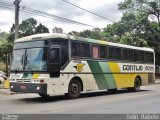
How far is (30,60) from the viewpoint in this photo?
1723 centimetres

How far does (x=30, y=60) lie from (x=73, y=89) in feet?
9.12

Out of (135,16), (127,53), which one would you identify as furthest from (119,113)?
(135,16)

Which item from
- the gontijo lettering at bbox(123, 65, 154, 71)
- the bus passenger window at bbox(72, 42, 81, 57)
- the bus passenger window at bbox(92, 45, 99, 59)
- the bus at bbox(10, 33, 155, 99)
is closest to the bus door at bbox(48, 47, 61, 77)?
the bus at bbox(10, 33, 155, 99)

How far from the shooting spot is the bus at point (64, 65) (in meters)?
16.9

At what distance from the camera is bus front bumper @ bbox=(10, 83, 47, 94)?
54.1 feet

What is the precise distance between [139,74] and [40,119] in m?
14.8

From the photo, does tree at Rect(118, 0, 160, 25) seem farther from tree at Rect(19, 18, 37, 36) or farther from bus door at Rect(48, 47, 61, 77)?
bus door at Rect(48, 47, 61, 77)

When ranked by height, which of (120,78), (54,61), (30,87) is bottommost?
(30,87)

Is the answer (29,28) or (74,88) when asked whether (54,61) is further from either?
(29,28)

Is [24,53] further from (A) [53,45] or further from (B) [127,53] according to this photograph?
(B) [127,53]

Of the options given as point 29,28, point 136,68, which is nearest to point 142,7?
point 29,28

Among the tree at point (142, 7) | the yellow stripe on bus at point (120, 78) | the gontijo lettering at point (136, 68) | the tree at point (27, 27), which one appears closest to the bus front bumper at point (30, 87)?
the yellow stripe on bus at point (120, 78)

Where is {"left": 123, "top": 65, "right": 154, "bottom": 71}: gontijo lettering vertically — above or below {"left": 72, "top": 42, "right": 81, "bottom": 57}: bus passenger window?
below

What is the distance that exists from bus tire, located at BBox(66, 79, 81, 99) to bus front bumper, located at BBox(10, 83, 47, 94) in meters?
2.09
